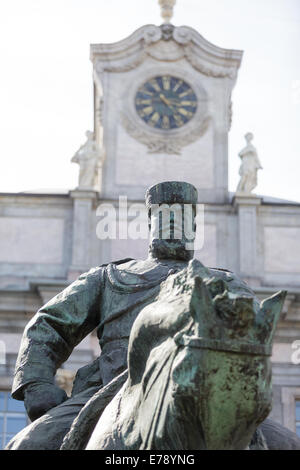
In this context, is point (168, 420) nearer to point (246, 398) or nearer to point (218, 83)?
point (246, 398)

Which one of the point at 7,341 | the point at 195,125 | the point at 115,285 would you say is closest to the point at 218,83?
the point at 195,125

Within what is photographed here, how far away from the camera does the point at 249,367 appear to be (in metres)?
2.06

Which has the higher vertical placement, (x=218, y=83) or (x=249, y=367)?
(x=218, y=83)

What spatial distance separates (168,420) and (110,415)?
1.06 feet

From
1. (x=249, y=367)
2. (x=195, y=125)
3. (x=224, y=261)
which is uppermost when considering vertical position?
(x=195, y=125)

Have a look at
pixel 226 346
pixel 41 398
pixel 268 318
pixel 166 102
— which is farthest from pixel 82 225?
pixel 226 346

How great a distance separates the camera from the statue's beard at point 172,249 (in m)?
3.22

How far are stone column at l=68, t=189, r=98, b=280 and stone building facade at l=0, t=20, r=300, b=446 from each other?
0.02m

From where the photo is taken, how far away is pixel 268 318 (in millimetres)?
2158

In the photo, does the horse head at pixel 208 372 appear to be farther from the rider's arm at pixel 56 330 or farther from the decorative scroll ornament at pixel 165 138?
the decorative scroll ornament at pixel 165 138

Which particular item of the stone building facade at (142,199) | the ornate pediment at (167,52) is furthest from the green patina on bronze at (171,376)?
the ornate pediment at (167,52)

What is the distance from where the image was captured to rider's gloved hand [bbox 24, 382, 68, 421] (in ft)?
9.68

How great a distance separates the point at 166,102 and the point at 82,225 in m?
2.42

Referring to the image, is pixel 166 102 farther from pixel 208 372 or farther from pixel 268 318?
pixel 208 372
